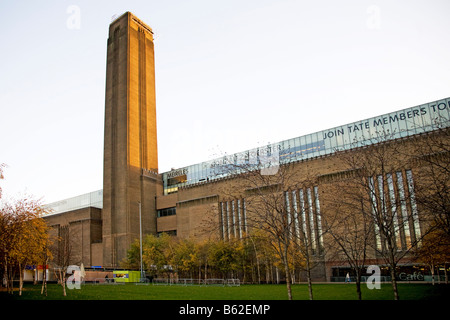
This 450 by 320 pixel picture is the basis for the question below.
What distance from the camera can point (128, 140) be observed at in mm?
83688

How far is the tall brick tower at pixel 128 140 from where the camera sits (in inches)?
3211

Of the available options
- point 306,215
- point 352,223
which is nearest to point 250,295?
point 352,223

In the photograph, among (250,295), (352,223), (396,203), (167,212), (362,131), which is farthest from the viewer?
(167,212)

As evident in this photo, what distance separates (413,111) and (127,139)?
57814 mm

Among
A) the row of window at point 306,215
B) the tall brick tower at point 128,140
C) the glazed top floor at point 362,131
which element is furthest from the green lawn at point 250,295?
the tall brick tower at point 128,140

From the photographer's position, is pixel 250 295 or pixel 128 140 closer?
pixel 250 295

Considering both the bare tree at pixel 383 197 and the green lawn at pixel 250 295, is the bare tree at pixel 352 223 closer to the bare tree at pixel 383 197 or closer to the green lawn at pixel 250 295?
the bare tree at pixel 383 197

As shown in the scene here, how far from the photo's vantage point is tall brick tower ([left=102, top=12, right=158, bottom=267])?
8156cm

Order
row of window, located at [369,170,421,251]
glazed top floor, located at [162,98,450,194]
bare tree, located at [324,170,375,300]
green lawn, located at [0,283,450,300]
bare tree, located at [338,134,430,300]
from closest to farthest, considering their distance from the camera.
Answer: bare tree, located at [338,134,430,300], row of window, located at [369,170,421,251], bare tree, located at [324,170,375,300], green lawn, located at [0,283,450,300], glazed top floor, located at [162,98,450,194]

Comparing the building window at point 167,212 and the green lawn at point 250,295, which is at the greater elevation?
the building window at point 167,212

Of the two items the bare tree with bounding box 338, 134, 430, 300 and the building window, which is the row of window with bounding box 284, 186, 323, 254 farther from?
the building window

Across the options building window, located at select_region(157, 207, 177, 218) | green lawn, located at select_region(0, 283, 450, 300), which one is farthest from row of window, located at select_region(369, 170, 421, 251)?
building window, located at select_region(157, 207, 177, 218)

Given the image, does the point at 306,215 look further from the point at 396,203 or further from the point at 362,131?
the point at 396,203

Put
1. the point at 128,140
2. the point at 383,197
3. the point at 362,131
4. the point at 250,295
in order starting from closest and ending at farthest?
the point at 383,197
the point at 250,295
the point at 362,131
the point at 128,140
